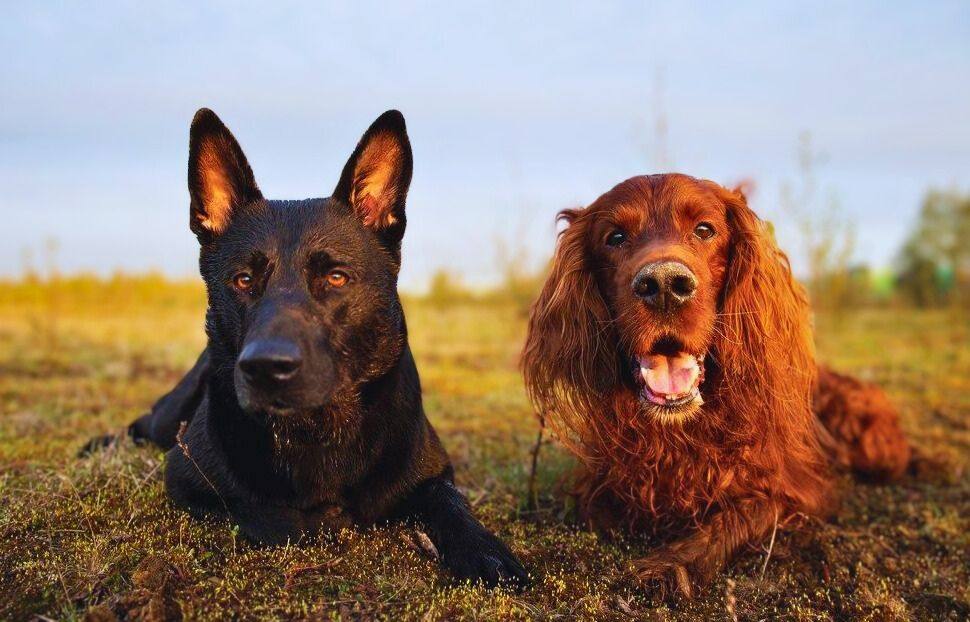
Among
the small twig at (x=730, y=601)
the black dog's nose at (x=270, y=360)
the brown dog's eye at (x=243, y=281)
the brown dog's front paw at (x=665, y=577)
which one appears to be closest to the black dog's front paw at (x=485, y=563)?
the brown dog's front paw at (x=665, y=577)

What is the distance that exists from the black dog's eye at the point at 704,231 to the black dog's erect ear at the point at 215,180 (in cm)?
168

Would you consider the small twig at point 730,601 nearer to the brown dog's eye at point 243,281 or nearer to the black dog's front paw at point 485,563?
the black dog's front paw at point 485,563

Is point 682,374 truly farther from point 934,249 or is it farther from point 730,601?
point 934,249

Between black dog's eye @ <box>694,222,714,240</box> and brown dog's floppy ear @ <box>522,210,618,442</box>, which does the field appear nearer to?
brown dog's floppy ear @ <box>522,210,618,442</box>

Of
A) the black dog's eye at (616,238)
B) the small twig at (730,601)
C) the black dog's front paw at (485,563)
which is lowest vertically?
the small twig at (730,601)

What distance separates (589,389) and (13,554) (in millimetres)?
2080

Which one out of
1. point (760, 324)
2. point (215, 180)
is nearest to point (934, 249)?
point (760, 324)

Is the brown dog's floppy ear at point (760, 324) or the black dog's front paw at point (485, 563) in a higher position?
the brown dog's floppy ear at point (760, 324)

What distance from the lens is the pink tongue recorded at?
2.80 m

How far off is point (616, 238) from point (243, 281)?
4.74 feet

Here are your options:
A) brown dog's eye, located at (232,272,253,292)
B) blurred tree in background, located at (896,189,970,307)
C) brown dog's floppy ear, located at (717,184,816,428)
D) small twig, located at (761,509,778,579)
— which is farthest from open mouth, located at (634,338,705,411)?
blurred tree in background, located at (896,189,970,307)

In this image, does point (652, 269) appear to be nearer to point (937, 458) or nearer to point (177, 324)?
point (937, 458)

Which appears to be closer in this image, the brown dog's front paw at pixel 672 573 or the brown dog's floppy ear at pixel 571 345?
the brown dog's front paw at pixel 672 573

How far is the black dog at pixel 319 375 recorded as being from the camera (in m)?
A: 2.42
